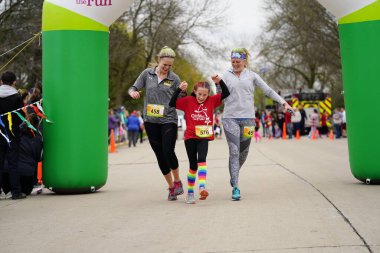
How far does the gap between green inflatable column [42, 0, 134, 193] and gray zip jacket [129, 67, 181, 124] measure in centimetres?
120

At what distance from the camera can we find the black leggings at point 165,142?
335 inches

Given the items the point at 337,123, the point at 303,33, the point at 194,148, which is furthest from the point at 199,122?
the point at 303,33

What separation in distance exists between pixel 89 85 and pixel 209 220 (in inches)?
143

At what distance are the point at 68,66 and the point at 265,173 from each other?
4.56 meters

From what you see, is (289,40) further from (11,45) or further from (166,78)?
(166,78)

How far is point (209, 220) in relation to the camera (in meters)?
6.82

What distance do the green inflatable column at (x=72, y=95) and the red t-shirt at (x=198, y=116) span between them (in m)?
1.82

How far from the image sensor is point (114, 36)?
41.7 m

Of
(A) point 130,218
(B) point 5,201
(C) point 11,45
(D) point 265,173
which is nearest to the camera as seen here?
(A) point 130,218

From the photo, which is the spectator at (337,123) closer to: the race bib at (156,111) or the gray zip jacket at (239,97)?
the gray zip jacket at (239,97)

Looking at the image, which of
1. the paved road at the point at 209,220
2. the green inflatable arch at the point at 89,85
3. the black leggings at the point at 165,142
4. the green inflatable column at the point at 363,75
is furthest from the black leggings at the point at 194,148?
the green inflatable column at the point at 363,75

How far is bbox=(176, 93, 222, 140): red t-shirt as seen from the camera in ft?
27.3

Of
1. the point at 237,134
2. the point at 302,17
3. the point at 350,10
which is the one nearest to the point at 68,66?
the point at 237,134

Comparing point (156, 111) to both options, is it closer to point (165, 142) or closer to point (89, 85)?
point (165, 142)
